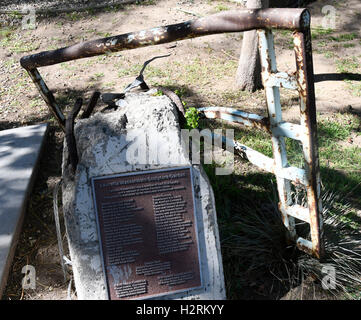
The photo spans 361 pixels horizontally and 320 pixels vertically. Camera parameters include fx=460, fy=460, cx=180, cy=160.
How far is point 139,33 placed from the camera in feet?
9.19

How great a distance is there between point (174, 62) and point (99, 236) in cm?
386

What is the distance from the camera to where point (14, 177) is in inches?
160

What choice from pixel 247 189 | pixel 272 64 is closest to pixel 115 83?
pixel 247 189

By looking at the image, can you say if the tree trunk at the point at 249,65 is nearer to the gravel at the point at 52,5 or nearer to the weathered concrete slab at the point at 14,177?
the weathered concrete slab at the point at 14,177

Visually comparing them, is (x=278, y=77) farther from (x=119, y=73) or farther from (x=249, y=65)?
Result: (x=119, y=73)

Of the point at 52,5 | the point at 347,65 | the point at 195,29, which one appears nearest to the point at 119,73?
the point at 347,65

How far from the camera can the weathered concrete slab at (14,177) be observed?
133 inches

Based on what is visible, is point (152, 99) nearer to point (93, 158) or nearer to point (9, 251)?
point (93, 158)

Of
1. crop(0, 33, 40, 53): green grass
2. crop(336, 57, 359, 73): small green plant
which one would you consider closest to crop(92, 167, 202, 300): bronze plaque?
crop(336, 57, 359, 73): small green plant

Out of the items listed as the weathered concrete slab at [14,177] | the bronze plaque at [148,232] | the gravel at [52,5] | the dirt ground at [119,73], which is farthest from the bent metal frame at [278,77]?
the gravel at [52,5]

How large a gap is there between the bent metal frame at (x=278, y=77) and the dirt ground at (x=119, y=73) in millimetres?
1508

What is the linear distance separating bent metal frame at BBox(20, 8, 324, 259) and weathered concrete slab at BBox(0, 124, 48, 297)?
1245 mm

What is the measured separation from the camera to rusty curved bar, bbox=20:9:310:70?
241cm

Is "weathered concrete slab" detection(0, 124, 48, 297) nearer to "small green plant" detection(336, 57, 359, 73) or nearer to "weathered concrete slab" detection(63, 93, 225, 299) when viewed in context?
"weathered concrete slab" detection(63, 93, 225, 299)
